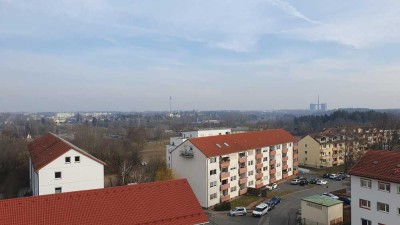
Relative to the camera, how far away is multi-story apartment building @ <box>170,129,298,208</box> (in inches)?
1492

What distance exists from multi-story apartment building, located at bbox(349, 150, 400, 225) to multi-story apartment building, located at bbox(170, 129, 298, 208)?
15.6 m

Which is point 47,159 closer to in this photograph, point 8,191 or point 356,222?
point 8,191

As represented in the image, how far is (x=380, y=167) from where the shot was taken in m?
24.5

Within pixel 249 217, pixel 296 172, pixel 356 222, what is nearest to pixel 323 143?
pixel 296 172

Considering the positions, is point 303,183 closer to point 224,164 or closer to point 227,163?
point 227,163

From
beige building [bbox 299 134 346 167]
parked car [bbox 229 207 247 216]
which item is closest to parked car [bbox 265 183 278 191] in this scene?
parked car [bbox 229 207 247 216]

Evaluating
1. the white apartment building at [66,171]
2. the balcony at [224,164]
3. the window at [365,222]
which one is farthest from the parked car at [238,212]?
the white apartment building at [66,171]

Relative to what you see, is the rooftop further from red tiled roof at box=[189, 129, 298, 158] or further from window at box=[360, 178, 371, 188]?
red tiled roof at box=[189, 129, 298, 158]

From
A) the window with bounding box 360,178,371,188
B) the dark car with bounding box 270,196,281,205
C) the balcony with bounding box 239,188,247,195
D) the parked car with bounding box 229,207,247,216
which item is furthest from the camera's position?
the balcony with bounding box 239,188,247,195

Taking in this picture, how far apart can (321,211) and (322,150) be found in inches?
1298

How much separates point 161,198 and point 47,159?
14987 mm

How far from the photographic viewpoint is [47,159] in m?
29.7

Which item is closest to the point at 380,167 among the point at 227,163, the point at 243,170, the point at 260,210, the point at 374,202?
the point at 374,202

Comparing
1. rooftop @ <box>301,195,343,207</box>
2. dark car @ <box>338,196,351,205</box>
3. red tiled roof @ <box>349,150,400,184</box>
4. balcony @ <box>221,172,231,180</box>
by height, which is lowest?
dark car @ <box>338,196,351,205</box>
